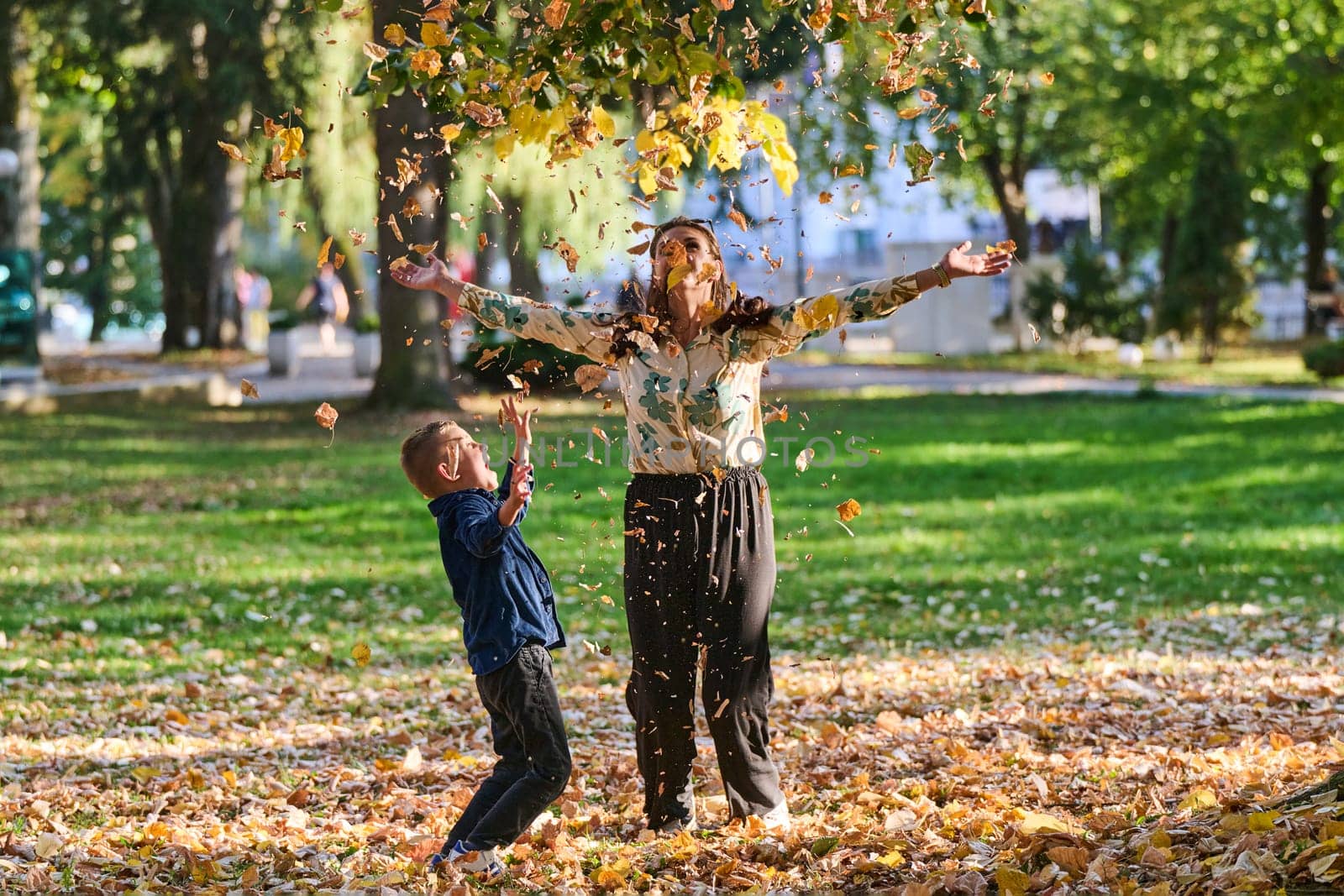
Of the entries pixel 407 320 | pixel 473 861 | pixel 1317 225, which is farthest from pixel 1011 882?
pixel 1317 225

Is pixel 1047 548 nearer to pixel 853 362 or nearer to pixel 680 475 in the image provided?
pixel 680 475

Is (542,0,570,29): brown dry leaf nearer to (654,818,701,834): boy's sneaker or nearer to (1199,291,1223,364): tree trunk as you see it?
(654,818,701,834): boy's sneaker

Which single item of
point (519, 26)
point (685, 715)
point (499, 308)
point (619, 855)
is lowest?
point (619, 855)

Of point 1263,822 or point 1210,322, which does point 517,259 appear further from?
point 1210,322

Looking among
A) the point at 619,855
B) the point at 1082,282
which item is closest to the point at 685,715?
the point at 619,855

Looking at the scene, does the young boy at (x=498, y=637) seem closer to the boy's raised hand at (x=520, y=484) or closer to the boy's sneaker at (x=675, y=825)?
the boy's raised hand at (x=520, y=484)

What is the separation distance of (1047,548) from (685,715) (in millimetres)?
6837

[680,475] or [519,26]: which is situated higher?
[519,26]

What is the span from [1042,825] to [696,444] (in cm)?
148

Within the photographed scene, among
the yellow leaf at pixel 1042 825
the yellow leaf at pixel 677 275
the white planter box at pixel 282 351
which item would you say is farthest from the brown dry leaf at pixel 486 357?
the white planter box at pixel 282 351

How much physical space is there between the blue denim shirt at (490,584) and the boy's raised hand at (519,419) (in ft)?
0.33

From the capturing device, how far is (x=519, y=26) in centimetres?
515

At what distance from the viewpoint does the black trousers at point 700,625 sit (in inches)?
190

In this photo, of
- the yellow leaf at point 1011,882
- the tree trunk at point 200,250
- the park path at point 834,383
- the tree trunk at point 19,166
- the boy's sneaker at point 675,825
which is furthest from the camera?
the tree trunk at point 200,250
